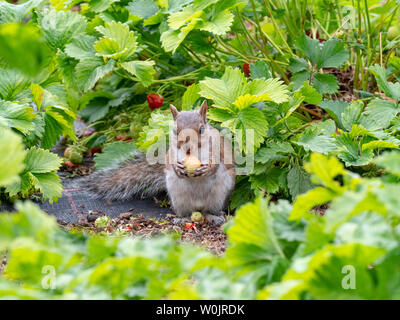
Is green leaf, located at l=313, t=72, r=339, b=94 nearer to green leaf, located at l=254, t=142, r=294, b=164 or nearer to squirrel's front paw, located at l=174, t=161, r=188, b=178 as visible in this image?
green leaf, located at l=254, t=142, r=294, b=164

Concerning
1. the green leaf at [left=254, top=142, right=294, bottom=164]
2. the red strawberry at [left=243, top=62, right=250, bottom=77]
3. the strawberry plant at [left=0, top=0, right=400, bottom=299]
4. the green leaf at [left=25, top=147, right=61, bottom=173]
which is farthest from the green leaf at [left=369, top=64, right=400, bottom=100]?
the green leaf at [left=25, top=147, right=61, bottom=173]

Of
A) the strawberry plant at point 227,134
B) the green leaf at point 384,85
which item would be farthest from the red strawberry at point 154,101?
the green leaf at point 384,85

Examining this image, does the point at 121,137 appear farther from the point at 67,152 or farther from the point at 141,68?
the point at 141,68

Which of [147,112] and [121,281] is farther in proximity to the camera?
[147,112]

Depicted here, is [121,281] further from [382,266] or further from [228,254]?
[382,266]

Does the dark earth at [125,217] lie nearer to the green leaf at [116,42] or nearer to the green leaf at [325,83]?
the green leaf at [116,42]

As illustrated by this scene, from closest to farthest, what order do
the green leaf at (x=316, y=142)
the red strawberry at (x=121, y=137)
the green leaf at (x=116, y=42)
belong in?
the green leaf at (x=316, y=142) → the green leaf at (x=116, y=42) → the red strawberry at (x=121, y=137)

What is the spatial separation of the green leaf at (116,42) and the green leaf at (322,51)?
0.85m

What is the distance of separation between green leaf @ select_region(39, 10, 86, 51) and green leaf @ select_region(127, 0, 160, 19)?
28cm

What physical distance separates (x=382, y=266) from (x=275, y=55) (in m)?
2.36

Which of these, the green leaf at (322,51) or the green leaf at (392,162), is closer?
the green leaf at (392,162)

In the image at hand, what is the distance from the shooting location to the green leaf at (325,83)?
2.73 meters
